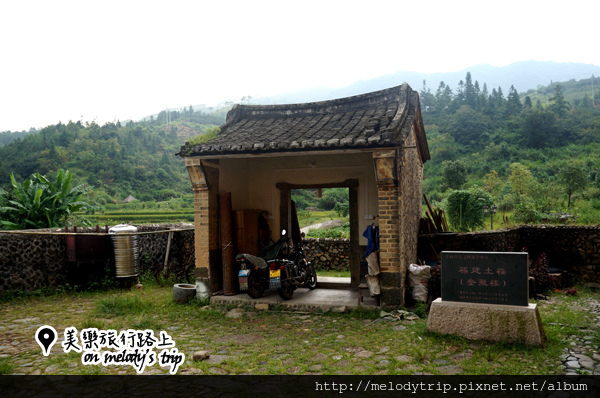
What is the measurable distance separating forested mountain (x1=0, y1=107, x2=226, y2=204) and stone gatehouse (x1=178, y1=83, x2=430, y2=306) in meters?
37.4

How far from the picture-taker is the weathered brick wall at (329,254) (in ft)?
43.8

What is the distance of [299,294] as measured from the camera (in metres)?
8.78

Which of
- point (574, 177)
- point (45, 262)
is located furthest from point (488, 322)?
point (574, 177)

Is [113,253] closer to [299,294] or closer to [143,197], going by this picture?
[299,294]

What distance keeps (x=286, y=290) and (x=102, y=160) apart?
5208 cm

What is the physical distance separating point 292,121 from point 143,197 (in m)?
43.0

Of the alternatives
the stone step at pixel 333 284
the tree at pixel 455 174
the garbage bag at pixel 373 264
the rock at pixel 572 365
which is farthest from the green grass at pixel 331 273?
the tree at pixel 455 174

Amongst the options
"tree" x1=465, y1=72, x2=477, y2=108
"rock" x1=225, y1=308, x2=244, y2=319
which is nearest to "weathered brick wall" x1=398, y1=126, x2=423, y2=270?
"rock" x1=225, y1=308, x2=244, y2=319

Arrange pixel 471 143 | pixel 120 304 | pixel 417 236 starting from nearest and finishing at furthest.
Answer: pixel 120 304 → pixel 417 236 → pixel 471 143

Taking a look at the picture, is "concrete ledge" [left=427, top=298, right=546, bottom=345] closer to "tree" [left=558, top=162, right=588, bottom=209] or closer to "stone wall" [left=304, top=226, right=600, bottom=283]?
"stone wall" [left=304, top=226, right=600, bottom=283]

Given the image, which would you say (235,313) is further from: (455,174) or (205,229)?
(455,174)

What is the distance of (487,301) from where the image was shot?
5633mm

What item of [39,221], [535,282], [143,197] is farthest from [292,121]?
[143,197]

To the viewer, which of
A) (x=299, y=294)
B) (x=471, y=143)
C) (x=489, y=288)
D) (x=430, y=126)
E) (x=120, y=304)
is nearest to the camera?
(x=489, y=288)
